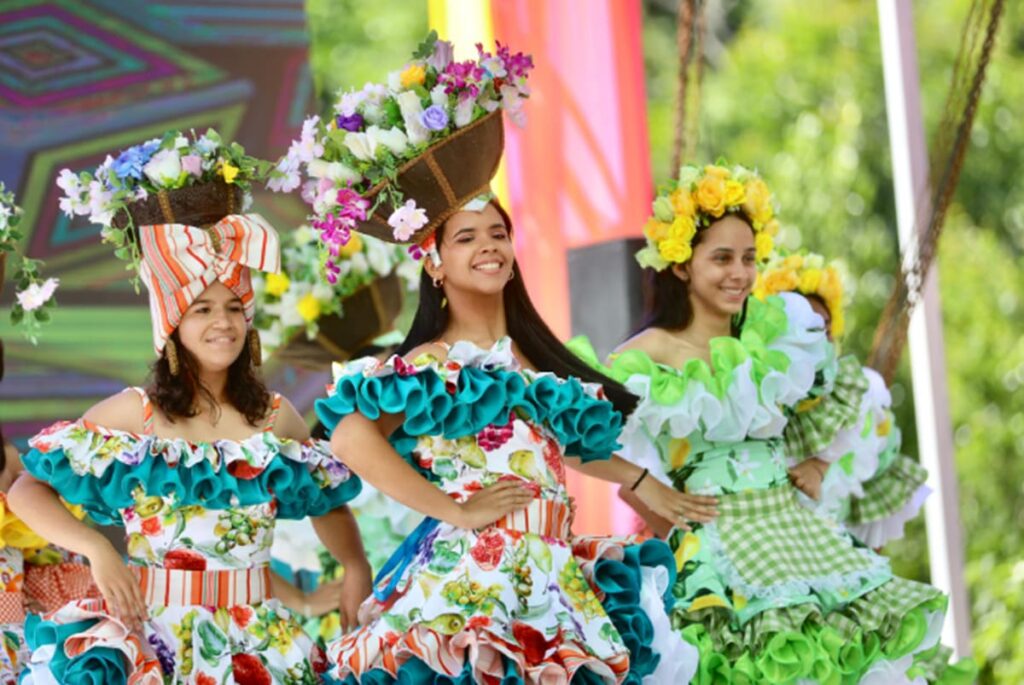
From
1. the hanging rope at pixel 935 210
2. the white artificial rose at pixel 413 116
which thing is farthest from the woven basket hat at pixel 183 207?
the hanging rope at pixel 935 210

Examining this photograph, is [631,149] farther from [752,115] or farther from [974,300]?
[752,115]

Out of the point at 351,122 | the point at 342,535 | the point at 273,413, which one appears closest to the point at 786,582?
the point at 342,535

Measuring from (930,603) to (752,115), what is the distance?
35.3 feet

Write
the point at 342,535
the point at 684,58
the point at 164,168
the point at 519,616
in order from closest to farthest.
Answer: the point at 519,616 → the point at 164,168 → the point at 342,535 → the point at 684,58

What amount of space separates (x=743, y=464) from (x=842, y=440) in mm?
479

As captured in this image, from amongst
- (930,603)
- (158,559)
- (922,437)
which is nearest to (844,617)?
(930,603)

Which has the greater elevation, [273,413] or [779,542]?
[273,413]

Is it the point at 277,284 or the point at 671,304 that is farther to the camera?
the point at 277,284

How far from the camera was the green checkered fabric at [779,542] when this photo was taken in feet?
14.7

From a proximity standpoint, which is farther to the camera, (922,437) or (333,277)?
(922,437)

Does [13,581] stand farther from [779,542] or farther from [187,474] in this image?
[779,542]

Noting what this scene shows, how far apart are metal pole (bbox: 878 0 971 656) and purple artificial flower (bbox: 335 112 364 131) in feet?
12.1

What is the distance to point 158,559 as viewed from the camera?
3807mm

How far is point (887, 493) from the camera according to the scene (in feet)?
18.8
